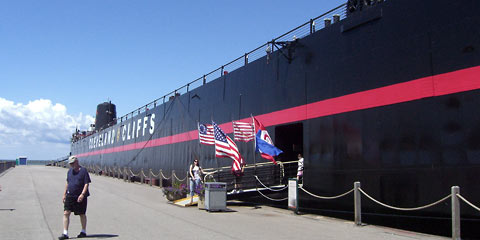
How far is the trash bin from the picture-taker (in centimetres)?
1339

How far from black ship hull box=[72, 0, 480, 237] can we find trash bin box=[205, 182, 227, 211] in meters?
→ 2.58

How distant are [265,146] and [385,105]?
183 inches

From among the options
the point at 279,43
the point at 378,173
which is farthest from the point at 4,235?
the point at 279,43

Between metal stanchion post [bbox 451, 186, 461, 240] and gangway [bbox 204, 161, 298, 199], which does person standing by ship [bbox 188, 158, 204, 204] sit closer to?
gangway [bbox 204, 161, 298, 199]

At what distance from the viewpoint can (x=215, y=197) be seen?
Answer: 530 inches

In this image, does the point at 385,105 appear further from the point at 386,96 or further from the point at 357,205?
the point at 357,205

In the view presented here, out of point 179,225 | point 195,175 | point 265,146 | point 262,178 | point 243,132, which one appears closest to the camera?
point 179,225

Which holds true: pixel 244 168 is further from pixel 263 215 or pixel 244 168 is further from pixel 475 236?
pixel 475 236

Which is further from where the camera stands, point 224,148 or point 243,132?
point 243,132

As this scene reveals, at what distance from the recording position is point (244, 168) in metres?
15.4

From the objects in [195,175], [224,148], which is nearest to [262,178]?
[224,148]

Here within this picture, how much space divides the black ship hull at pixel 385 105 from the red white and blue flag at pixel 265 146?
95 centimetres

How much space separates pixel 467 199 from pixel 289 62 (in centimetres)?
780

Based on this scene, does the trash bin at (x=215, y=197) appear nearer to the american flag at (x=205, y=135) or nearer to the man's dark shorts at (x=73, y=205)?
the american flag at (x=205, y=135)
